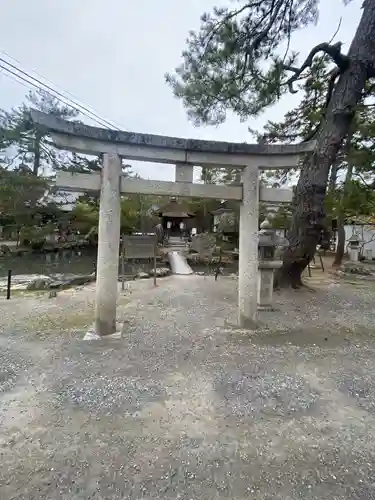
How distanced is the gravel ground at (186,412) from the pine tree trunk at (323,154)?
2.80m

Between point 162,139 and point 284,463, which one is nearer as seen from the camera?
point 284,463

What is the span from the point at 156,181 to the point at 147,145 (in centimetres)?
48

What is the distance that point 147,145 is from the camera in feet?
12.7

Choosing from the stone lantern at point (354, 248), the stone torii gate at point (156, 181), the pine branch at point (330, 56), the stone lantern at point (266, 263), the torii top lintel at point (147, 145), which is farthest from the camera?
the stone lantern at point (354, 248)

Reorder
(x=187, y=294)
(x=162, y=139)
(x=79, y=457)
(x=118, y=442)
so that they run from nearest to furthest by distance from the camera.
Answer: (x=79, y=457), (x=118, y=442), (x=162, y=139), (x=187, y=294)

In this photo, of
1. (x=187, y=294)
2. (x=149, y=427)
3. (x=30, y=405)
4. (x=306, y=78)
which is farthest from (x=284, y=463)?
(x=306, y=78)

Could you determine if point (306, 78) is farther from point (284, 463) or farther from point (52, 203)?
point (52, 203)

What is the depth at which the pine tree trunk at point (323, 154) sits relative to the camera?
20.0 ft

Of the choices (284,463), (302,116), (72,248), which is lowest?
(284,463)

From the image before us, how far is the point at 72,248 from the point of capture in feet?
60.9

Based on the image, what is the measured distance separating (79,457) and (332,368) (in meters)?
2.66

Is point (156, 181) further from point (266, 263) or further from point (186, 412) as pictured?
point (186, 412)

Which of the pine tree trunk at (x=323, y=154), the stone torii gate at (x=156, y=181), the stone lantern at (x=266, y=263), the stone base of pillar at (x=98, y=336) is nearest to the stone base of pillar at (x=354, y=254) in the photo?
the pine tree trunk at (x=323, y=154)

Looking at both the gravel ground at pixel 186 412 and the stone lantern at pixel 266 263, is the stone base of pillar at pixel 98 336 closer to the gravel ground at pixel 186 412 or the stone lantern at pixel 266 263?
the gravel ground at pixel 186 412
